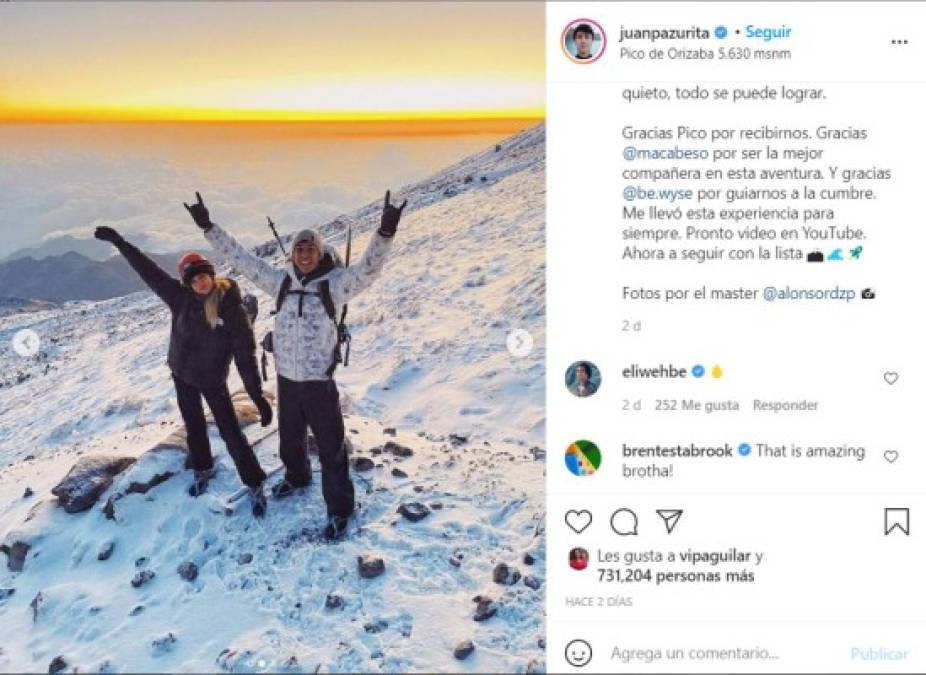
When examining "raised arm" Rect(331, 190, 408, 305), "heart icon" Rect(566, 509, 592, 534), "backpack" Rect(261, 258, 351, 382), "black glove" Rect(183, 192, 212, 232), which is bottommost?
"heart icon" Rect(566, 509, 592, 534)

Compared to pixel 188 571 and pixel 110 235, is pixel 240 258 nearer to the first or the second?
pixel 110 235

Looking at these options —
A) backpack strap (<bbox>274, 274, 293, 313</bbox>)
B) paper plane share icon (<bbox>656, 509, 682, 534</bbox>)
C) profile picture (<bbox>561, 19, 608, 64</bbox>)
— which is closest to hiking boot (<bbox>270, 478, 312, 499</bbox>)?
backpack strap (<bbox>274, 274, 293, 313</bbox>)

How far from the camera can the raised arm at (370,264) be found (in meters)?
5.38

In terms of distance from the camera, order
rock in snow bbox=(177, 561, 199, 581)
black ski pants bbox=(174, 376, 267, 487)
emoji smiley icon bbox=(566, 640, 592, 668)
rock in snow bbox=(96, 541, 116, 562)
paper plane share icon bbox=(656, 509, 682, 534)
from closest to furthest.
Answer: emoji smiley icon bbox=(566, 640, 592, 668) → paper plane share icon bbox=(656, 509, 682, 534) → rock in snow bbox=(177, 561, 199, 581) → rock in snow bbox=(96, 541, 116, 562) → black ski pants bbox=(174, 376, 267, 487)

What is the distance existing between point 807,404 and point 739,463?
65 cm

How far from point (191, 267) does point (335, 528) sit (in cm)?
275

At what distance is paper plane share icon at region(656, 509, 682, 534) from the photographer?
4.94 meters

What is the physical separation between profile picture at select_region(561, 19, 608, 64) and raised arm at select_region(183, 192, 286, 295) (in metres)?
3.07

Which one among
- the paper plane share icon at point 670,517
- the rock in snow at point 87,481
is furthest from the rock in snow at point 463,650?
the rock in snow at point 87,481

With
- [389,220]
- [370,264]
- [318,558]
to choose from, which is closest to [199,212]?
[370,264]

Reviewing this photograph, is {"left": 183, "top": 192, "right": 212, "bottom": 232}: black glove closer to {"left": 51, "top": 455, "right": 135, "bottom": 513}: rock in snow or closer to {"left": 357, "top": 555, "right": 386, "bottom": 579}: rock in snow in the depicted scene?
{"left": 357, "top": 555, "right": 386, "bottom": 579}: rock in snow

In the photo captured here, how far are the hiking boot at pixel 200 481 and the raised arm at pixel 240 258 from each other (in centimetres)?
233

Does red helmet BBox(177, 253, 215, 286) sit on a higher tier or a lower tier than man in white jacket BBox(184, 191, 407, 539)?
higher

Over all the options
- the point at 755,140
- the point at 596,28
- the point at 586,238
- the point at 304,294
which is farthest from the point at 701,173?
the point at 304,294
